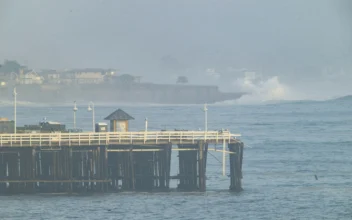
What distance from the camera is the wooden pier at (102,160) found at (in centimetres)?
7688

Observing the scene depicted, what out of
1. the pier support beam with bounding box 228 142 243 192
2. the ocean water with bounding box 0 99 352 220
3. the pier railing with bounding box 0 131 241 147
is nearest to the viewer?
the ocean water with bounding box 0 99 352 220

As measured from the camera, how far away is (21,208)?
72188 mm

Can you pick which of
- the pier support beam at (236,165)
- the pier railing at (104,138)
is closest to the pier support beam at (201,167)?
the pier railing at (104,138)

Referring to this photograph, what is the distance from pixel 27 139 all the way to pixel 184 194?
443 inches

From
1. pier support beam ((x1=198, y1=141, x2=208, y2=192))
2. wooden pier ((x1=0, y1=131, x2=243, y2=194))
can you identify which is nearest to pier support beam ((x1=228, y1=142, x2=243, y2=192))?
wooden pier ((x1=0, y1=131, x2=243, y2=194))

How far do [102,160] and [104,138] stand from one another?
1.55 m

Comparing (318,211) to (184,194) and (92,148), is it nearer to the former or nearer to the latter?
(184,194)

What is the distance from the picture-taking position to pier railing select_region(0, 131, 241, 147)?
7688cm

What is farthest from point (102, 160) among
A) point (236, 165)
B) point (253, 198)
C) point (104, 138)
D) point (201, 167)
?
point (253, 198)

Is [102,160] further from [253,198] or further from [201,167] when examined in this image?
[253,198]

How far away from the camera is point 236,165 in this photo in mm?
77750

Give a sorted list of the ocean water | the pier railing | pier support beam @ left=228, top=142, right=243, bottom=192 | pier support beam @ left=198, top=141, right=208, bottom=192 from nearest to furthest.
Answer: the ocean water, the pier railing, pier support beam @ left=198, top=141, right=208, bottom=192, pier support beam @ left=228, top=142, right=243, bottom=192

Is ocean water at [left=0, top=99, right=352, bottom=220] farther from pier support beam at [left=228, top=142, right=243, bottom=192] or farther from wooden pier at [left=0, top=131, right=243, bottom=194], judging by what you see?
wooden pier at [left=0, top=131, right=243, bottom=194]

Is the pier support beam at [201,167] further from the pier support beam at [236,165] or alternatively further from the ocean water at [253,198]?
the pier support beam at [236,165]
